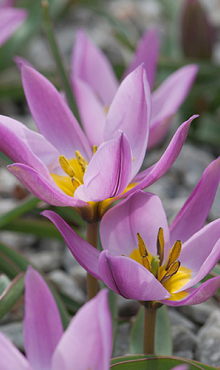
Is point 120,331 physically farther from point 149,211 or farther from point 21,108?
point 21,108

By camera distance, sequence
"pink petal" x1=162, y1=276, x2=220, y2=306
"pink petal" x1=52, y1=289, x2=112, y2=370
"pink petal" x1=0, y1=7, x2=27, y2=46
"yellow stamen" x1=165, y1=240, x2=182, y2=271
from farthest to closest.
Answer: "pink petal" x1=0, y1=7, x2=27, y2=46, "yellow stamen" x1=165, y1=240, x2=182, y2=271, "pink petal" x1=162, y1=276, x2=220, y2=306, "pink petal" x1=52, y1=289, x2=112, y2=370

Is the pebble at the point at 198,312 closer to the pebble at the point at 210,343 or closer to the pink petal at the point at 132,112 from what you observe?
the pebble at the point at 210,343

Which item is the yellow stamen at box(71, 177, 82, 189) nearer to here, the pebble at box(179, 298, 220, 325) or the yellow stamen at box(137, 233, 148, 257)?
the yellow stamen at box(137, 233, 148, 257)

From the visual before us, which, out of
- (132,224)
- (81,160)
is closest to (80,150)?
(81,160)

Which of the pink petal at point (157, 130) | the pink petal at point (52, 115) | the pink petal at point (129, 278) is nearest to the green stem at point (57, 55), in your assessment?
the pink petal at point (157, 130)

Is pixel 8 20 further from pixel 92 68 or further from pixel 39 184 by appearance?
pixel 39 184

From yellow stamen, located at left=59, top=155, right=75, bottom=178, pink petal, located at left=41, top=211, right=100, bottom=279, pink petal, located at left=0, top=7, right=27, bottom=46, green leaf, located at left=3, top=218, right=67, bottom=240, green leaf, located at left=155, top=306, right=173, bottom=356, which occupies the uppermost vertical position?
pink petal, located at left=0, top=7, right=27, bottom=46

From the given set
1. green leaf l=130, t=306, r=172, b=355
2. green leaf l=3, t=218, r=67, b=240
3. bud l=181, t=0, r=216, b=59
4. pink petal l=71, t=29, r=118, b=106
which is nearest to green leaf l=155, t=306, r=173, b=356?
green leaf l=130, t=306, r=172, b=355
